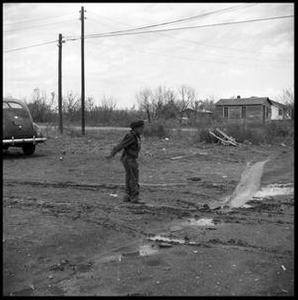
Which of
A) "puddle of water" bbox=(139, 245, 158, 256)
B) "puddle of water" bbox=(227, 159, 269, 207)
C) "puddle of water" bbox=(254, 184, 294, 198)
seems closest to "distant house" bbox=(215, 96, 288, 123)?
"puddle of water" bbox=(227, 159, 269, 207)

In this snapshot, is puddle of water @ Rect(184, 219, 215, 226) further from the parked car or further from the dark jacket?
the parked car

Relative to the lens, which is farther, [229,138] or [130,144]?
[229,138]

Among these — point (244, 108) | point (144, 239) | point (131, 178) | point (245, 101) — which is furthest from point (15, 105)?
point (245, 101)

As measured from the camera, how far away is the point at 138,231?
615 centimetres

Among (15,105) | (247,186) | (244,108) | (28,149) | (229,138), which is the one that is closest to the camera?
(247,186)

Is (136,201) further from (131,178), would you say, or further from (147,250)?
(147,250)

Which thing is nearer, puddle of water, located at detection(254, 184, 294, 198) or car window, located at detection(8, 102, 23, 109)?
puddle of water, located at detection(254, 184, 294, 198)

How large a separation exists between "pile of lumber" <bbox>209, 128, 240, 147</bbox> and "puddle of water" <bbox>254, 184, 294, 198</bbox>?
10.5 metres

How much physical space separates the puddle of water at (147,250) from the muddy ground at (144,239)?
0.9 inches

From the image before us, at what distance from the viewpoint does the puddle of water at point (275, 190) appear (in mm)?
9484

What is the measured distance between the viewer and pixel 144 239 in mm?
5754

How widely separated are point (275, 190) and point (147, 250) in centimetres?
555

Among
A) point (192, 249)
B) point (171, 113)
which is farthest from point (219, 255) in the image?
point (171, 113)

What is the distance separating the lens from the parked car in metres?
15.4
